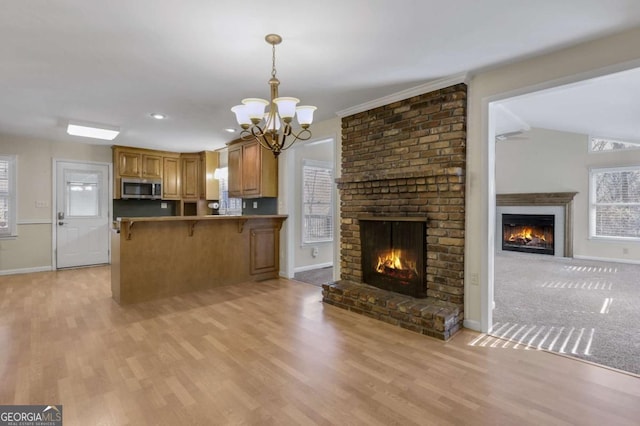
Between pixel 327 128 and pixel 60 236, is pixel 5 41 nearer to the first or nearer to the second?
pixel 327 128

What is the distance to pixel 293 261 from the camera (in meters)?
5.39

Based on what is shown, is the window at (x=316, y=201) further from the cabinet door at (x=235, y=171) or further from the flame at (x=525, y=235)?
the flame at (x=525, y=235)

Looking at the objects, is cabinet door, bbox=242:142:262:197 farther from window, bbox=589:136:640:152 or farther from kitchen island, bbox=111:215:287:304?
window, bbox=589:136:640:152

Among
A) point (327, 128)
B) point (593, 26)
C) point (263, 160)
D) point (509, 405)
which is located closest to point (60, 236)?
point (263, 160)

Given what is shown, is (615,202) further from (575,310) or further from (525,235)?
(575,310)

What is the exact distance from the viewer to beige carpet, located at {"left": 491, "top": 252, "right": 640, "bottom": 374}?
8.64 feet

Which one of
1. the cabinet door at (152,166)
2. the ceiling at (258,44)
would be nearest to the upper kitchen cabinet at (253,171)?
the ceiling at (258,44)

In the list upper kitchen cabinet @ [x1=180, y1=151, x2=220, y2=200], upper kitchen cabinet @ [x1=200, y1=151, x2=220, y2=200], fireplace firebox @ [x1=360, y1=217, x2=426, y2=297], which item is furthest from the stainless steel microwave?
fireplace firebox @ [x1=360, y1=217, x2=426, y2=297]

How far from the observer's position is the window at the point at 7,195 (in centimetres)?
543

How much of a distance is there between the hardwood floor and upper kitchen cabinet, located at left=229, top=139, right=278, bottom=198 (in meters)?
2.40

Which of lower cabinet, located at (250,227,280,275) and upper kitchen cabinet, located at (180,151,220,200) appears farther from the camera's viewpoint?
upper kitchen cabinet, located at (180,151,220,200)

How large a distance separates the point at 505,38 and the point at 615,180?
250 inches

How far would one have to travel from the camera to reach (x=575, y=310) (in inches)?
140

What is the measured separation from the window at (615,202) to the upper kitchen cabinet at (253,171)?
22.1 ft
